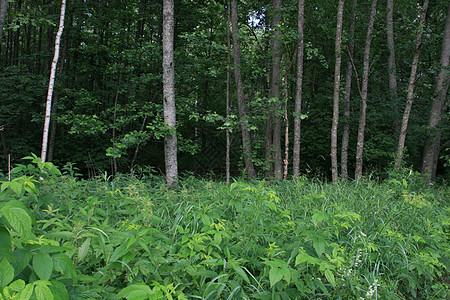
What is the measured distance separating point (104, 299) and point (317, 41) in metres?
14.4

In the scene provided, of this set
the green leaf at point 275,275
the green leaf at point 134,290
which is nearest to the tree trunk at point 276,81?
the green leaf at point 275,275

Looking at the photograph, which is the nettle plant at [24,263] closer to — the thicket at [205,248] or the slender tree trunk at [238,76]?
the thicket at [205,248]

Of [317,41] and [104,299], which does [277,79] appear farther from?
[104,299]

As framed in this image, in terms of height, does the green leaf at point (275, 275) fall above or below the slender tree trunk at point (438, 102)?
below

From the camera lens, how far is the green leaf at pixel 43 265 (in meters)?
1.25

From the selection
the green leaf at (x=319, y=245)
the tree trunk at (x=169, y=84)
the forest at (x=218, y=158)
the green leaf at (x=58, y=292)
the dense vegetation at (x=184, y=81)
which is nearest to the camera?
the green leaf at (x=58, y=292)

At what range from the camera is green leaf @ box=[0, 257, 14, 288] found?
3.82 ft

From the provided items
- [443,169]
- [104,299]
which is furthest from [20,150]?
[443,169]

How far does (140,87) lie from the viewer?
9.83m

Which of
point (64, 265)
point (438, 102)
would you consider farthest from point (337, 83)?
point (64, 265)

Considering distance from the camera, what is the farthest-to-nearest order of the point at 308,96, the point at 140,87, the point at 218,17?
the point at 308,96 < the point at 218,17 < the point at 140,87

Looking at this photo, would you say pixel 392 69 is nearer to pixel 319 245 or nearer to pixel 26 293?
pixel 319 245

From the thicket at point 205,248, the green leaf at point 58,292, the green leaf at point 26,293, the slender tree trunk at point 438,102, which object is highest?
the slender tree trunk at point 438,102

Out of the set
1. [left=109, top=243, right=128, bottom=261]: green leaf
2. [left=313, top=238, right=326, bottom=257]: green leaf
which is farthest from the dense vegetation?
[left=313, top=238, right=326, bottom=257]: green leaf
